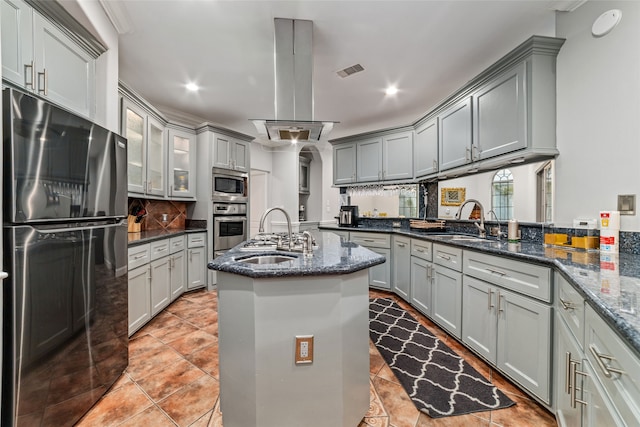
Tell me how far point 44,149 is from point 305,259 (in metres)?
1.34

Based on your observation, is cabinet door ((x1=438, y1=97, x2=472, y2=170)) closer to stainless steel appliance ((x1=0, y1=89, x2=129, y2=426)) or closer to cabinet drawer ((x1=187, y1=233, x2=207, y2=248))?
stainless steel appliance ((x1=0, y1=89, x2=129, y2=426))

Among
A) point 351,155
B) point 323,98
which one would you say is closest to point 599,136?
point 323,98

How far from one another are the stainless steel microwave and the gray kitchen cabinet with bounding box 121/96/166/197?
0.66 meters

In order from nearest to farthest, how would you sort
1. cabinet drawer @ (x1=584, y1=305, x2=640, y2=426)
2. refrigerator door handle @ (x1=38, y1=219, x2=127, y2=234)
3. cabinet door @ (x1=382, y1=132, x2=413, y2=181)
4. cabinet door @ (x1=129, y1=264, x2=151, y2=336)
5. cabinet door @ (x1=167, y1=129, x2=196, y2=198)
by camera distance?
cabinet drawer @ (x1=584, y1=305, x2=640, y2=426), refrigerator door handle @ (x1=38, y1=219, x2=127, y2=234), cabinet door @ (x1=129, y1=264, x2=151, y2=336), cabinet door @ (x1=167, y1=129, x2=196, y2=198), cabinet door @ (x1=382, y1=132, x2=413, y2=181)

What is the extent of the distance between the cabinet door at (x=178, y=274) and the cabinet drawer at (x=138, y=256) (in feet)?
1.79

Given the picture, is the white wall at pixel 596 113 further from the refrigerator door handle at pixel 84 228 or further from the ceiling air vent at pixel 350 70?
the refrigerator door handle at pixel 84 228

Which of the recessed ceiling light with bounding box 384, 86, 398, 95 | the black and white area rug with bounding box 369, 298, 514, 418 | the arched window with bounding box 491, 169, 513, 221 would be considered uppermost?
the recessed ceiling light with bounding box 384, 86, 398, 95

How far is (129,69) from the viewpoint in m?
2.76

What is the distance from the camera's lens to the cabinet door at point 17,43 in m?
1.28

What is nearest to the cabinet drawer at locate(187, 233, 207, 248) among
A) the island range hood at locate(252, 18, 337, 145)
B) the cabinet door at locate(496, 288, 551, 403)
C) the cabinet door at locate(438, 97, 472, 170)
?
the island range hood at locate(252, 18, 337, 145)

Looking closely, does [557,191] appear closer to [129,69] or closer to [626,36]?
[626,36]

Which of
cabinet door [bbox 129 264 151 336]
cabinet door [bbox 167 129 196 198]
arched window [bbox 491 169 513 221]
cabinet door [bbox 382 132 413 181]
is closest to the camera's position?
cabinet door [bbox 129 264 151 336]

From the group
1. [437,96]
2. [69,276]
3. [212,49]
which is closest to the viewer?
[69,276]

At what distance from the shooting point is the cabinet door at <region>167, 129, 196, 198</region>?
11.5 ft
